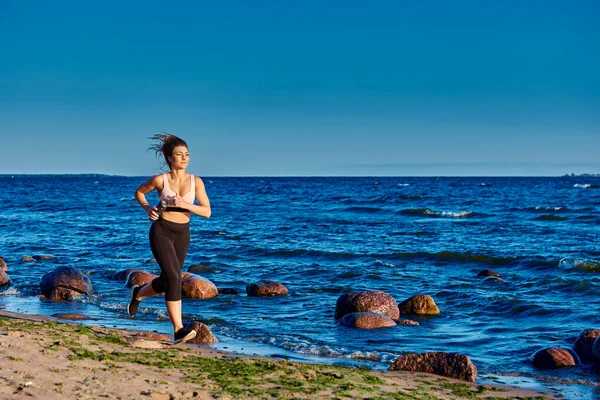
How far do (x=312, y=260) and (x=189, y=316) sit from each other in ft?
26.3

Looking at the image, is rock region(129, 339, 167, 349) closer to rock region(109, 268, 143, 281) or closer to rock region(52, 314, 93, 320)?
rock region(52, 314, 93, 320)

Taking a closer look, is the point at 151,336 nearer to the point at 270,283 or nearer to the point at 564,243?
the point at 270,283

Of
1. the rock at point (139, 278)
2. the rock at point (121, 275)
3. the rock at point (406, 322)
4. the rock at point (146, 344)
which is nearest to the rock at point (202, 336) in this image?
the rock at point (146, 344)

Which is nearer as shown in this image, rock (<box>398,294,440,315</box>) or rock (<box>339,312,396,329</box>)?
rock (<box>339,312,396,329</box>)

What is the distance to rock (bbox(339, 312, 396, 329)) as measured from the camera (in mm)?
10016

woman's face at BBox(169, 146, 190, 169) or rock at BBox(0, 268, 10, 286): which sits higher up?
woman's face at BBox(169, 146, 190, 169)

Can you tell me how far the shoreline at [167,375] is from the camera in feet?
16.8

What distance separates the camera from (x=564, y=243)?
2252 cm

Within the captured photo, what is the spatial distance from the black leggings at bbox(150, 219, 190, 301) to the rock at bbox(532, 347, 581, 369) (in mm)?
4684

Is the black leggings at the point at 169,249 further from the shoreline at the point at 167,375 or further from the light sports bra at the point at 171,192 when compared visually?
the shoreline at the point at 167,375

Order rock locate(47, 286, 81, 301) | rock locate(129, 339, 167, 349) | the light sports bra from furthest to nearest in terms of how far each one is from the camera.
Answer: rock locate(47, 286, 81, 301) → rock locate(129, 339, 167, 349) → the light sports bra

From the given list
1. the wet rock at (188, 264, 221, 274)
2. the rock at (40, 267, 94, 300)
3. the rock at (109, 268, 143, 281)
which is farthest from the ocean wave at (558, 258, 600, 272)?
the rock at (40, 267, 94, 300)

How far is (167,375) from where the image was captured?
5.67 meters

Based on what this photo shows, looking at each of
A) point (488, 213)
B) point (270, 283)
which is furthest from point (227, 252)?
point (488, 213)
